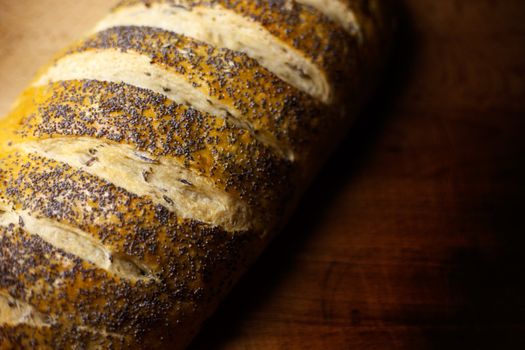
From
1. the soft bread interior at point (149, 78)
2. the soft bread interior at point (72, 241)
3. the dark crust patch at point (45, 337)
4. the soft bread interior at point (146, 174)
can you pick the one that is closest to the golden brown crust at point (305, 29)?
the soft bread interior at point (149, 78)

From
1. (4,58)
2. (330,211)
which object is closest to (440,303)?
(330,211)

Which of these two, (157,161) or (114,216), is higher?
(157,161)

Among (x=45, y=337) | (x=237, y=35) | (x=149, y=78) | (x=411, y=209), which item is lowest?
(x=45, y=337)

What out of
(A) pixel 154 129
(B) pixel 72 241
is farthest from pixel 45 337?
(A) pixel 154 129

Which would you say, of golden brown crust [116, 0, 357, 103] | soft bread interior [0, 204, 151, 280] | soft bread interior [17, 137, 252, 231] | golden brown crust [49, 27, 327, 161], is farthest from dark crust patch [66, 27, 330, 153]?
soft bread interior [0, 204, 151, 280]

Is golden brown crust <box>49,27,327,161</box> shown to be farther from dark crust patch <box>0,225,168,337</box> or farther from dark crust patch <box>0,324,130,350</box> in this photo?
dark crust patch <box>0,324,130,350</box>

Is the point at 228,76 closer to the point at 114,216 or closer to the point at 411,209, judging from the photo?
the point at 114,216

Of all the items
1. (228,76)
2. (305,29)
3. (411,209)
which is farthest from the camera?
(411,209)
